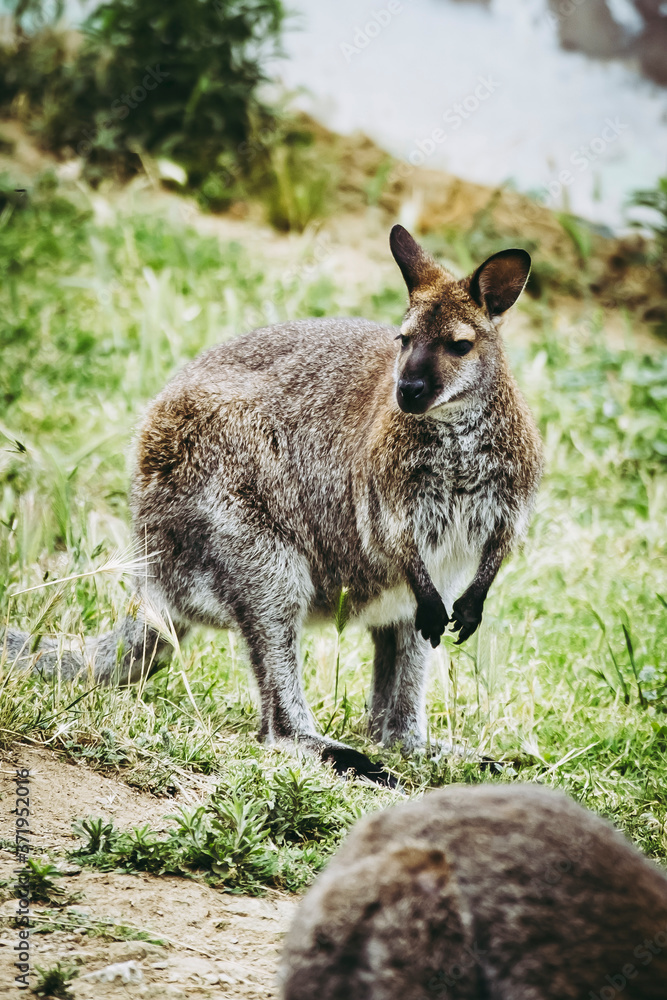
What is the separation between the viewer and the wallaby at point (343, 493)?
3.85 metres

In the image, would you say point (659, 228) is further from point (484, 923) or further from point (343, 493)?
point (484, 923)

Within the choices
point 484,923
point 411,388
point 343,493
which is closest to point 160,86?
point 343,493

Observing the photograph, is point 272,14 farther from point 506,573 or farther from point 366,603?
point 366,603

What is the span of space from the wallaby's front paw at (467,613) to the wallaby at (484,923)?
6.58 ft

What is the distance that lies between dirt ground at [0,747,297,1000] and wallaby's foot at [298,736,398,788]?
681 millimetres

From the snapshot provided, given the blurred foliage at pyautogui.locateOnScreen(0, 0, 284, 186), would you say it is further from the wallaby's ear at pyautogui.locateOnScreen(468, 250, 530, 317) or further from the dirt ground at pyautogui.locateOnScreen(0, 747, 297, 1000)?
the dirt ground at pyautogui.locateOnScreen(0, 747, 297, 1000)

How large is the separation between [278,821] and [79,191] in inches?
297

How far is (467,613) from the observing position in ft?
12.9

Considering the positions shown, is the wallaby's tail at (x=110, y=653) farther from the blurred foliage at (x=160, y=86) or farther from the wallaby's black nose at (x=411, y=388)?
the blurred foliage at (x=160, y=86)

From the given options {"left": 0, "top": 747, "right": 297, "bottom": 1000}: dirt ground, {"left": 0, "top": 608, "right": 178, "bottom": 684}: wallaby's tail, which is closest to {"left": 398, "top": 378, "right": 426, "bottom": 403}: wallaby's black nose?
{"left": 0, "top": 608, "right": 178, "bottom": 684}: wallaby's tail

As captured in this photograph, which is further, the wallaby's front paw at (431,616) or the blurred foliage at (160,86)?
the blurred foliage at (160,86)

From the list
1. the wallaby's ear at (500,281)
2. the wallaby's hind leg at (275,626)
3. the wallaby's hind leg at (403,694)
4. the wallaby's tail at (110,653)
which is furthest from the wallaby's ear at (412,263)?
the wallaby's tail at (110,653)

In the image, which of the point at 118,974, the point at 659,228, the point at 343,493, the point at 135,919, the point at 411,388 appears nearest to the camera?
the point at 118,974

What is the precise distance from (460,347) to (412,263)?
45 cm
